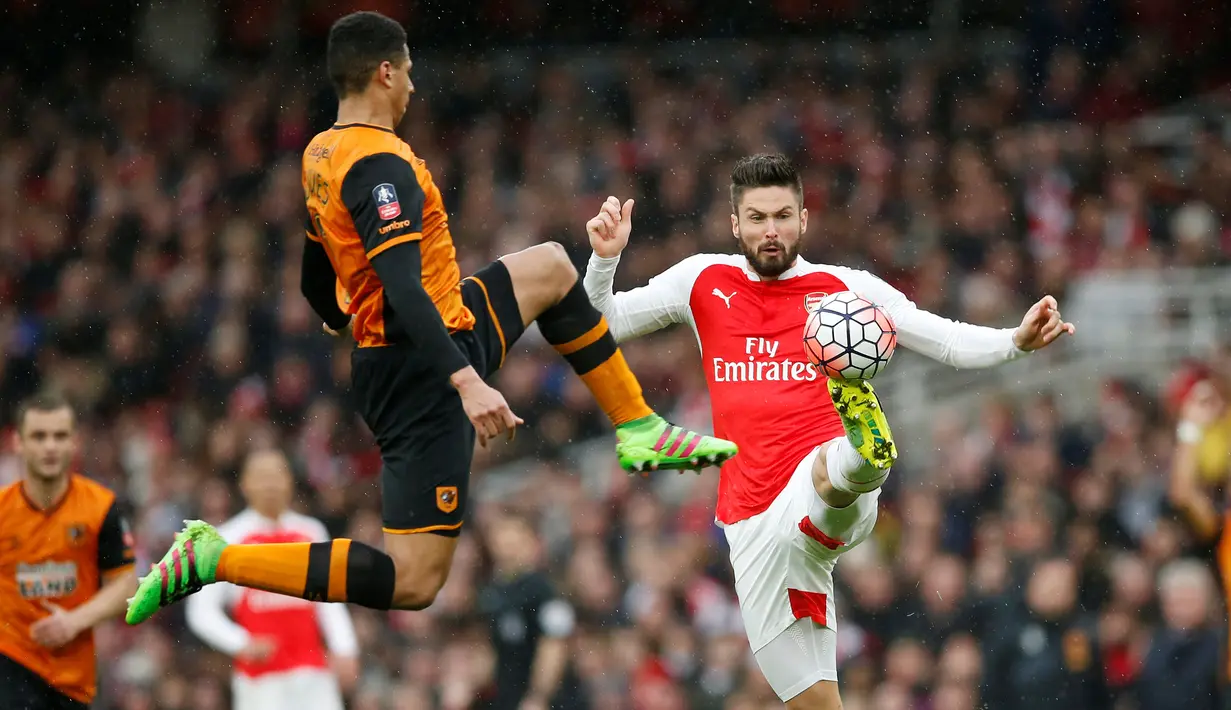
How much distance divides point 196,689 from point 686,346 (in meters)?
4.75

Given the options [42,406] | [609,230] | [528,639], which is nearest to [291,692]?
[528,639]

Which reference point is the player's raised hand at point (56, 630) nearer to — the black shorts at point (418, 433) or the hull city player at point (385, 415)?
the hull city player at point (385, 415)

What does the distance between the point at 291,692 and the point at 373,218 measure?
4738 millimetres

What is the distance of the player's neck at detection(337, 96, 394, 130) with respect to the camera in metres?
5.52

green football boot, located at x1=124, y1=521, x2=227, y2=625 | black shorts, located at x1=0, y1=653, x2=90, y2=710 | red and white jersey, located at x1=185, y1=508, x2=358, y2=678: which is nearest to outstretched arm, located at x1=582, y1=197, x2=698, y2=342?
green football boot, located at x1=124, y1=521, x2=227, y2=625

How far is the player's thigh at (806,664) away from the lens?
20.3ft

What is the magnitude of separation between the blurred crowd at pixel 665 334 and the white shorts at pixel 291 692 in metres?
1.01

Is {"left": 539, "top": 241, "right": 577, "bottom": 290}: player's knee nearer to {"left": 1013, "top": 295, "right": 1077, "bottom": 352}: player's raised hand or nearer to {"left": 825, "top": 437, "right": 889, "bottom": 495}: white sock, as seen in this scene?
{"left": 825, "top": 437, "right": 889, "bottom": 495}: white sock

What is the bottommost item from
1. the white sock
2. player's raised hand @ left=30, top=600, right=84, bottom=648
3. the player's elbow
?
player's raised hand @ left=30, top=600, right=84, bottom=648

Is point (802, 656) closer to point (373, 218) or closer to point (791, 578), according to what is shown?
point (791, 578)

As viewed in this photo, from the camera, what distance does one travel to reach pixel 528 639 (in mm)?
9922

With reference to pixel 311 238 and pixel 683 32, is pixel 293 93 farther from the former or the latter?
pixel 311 238

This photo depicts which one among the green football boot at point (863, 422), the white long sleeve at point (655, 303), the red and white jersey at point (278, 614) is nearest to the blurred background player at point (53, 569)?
the red and white jersey at point (278, 614)

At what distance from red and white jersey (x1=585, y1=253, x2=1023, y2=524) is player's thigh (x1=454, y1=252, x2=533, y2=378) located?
541 millimetres
